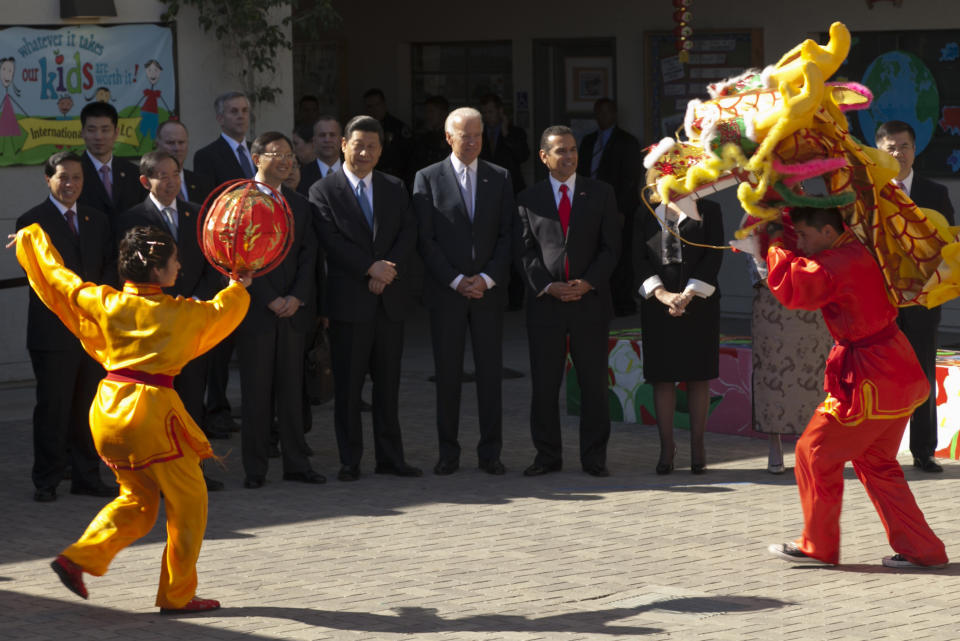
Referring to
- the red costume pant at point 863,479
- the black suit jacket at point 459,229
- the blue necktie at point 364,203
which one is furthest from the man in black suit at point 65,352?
the red costume pant at point 863,479

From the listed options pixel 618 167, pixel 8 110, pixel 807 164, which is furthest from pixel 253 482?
pixel 618 167

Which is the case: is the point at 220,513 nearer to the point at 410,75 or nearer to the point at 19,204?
the point at 19,204

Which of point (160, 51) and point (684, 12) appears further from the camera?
point (684, 12)

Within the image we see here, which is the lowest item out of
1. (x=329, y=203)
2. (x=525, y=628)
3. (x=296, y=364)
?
(x=525, y=628)

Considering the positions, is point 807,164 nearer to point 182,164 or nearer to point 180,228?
point 180,228

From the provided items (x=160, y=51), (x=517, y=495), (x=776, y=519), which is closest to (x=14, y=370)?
(x=160, y=51)

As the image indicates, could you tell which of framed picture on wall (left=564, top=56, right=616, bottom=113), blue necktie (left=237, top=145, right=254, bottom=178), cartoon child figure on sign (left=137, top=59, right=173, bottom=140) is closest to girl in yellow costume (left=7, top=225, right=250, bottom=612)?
blue necktie (left=237, top=145, right=254, bottom=178)

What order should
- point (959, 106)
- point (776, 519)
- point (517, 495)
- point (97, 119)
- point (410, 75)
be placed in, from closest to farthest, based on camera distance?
point (776, 519) → point (517, 495) → point (97, 119) → point (959, 106) → point (410, 75)

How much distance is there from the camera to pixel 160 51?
1273cm

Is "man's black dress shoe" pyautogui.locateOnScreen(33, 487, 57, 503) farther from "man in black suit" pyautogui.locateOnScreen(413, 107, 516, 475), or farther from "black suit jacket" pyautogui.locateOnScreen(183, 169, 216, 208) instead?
"man in black suit" pyautogui.locateOnScreen(413, 107, 516, 475)

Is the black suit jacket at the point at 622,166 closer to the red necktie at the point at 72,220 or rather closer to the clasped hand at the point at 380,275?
the clasped hand at the point at 380,275

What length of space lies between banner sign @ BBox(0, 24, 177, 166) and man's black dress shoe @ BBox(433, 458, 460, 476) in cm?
473

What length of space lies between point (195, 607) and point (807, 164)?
10.5ft

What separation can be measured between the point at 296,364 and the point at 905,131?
3816mm
